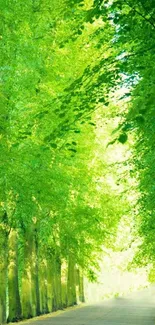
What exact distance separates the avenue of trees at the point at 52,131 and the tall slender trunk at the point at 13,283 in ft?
0.12

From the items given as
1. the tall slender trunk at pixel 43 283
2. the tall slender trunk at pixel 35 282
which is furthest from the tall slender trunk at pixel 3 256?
the tall slender trunk at pixel 43 283

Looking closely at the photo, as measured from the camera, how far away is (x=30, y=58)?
60.1ft

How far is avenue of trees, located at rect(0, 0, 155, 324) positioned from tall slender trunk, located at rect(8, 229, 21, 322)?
37mm

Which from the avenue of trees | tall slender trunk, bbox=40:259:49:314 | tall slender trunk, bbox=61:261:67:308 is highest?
the avenue of trees

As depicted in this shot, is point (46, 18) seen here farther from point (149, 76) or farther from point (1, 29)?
point (149, 76)

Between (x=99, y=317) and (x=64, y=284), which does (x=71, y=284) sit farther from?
(x=99, y=317)

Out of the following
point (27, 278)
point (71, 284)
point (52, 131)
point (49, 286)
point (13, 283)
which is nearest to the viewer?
point (52, 131)

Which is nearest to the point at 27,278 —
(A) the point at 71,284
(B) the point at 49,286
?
(B) the point at 49,286

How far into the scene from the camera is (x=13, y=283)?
22.7 metres

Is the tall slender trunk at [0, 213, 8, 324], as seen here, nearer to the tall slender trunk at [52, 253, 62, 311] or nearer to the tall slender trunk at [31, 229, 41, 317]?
the tall slender trunk at [31, 229, 41, 317]

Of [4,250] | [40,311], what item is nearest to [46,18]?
[4,250]

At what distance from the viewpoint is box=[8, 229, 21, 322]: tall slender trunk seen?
22.3 meters

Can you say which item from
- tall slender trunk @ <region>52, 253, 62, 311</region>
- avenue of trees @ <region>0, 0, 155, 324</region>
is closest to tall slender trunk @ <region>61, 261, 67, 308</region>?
tall slender trunk @ <region>52, 253, 62, 311</region>

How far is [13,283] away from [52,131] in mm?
11826
